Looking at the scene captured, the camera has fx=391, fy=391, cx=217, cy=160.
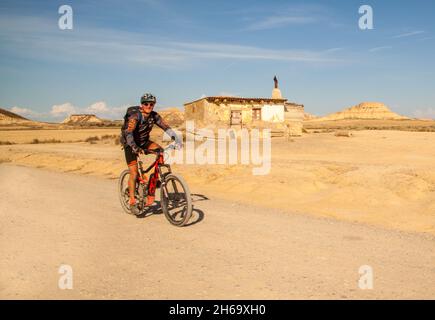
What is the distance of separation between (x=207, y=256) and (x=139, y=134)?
2.98 metres

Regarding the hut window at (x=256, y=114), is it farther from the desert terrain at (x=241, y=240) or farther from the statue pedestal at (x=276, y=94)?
the desert terrain at (x=241, y=240)

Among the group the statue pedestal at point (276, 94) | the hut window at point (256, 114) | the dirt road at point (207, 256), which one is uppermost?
the statue pedestal at point (276, 94)

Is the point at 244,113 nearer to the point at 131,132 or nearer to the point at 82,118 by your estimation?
the point at 131,132

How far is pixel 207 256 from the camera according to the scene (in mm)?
4996

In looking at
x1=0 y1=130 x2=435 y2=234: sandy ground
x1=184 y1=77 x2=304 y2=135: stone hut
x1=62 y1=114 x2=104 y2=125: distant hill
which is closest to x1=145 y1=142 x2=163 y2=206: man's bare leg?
x1=0 y1=130 x2=435 y2=234: sandy ground

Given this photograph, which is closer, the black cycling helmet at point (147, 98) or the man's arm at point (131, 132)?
the man's arm at point (131, 132)

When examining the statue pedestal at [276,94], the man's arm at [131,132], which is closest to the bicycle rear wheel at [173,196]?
the man's arm at [131,132]

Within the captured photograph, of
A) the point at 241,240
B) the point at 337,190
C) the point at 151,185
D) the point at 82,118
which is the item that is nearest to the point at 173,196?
the point at 151,185

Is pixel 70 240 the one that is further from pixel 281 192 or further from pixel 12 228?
pixel 281 192

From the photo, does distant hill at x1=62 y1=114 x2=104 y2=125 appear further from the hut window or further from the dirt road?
the dirt road

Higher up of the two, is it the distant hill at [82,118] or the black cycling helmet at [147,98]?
the distant hill at [82,118]

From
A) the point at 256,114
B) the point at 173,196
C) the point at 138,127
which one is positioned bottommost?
the point at 173,196

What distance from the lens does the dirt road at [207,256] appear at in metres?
3.95
